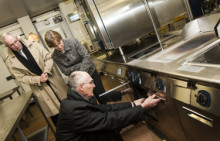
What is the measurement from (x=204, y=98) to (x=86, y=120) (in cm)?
75

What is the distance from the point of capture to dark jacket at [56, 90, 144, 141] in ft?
3.76

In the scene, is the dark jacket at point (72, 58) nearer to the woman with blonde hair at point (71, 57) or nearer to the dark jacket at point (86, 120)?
the woman with blonde hair at point (71, 57)

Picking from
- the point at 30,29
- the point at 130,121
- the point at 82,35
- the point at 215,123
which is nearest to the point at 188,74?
the point at 215,123

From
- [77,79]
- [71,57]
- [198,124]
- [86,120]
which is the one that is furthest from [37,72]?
[198,124]

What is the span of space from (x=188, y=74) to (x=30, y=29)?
5871 millimetres

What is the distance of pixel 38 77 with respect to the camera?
7.30 ft

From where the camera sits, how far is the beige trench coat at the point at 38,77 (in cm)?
220

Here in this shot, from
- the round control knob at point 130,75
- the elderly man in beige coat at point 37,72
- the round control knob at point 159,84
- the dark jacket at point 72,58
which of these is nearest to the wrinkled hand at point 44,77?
the elderly man in beige coat at point 37,72

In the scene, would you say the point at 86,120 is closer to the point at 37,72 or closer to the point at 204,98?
the point at 204,98

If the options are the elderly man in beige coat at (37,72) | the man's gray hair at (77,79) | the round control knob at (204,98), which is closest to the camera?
the round control knob at (204,98)

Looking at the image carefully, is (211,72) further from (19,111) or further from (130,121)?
(19,111)

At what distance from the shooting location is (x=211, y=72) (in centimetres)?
84

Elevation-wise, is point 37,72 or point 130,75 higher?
point 37,72

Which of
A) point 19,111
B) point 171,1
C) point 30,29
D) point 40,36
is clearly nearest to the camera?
point 19,111
